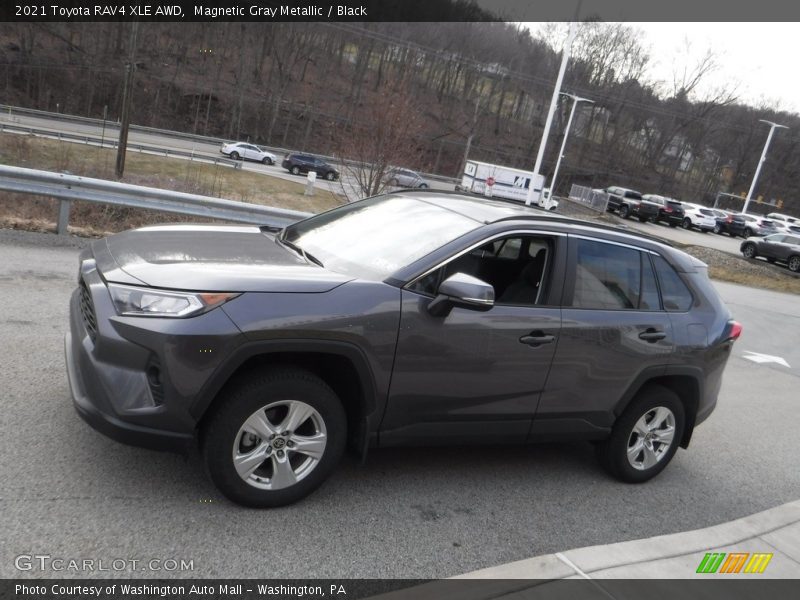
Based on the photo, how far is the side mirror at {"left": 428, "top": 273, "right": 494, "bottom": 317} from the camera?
354cm

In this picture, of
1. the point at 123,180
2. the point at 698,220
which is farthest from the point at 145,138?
the point at 698,220

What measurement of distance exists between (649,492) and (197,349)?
136 inches

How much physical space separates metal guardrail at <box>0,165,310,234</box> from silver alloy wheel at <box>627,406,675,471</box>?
23.2 feet

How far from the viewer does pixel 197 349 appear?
314 cm

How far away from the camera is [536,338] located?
13.3ft

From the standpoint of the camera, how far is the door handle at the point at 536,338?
3998mm

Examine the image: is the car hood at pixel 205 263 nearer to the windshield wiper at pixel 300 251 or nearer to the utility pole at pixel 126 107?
the windshield wiper at pixel 300 251

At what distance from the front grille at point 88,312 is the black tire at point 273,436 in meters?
0.76

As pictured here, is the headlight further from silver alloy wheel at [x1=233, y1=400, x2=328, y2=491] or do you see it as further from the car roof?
the car roof

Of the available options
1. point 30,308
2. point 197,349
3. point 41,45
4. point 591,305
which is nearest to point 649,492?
point 591,305

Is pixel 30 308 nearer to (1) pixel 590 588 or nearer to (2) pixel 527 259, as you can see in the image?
(2) pixel 527 259

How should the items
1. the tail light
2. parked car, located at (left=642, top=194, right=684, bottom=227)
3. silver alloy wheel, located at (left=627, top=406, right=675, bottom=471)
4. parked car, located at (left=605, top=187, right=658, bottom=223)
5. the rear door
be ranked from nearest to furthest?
the rear door
silver alloy wheel, located at (left=627, top=406, right=675, bottom=471)
the tail light
parked car, located at (left=605, top=187, right=658, bottom=223)
parked car, located at (left=642, top=194, right=684, bottom=227)

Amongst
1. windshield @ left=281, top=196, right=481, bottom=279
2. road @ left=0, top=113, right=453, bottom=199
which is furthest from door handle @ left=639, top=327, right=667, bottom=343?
road @ left=0, top=113, right=453, bottom=199

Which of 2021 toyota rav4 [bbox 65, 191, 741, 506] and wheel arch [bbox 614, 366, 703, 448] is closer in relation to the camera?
2021 toyota rav4 [bbox 65, 191, 741, 506]
